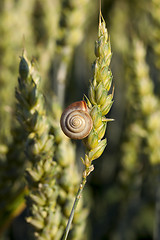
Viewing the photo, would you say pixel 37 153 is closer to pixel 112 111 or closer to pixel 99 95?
pixel 99 95

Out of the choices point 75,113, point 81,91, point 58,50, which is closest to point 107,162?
point 81,91

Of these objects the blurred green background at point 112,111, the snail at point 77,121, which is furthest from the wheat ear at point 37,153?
the blurred green background at point 112,111

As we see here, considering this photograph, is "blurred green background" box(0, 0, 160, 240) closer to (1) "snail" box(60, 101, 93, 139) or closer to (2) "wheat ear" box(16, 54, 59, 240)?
(2) "wheat ear" box(16, 54, 59, 240)

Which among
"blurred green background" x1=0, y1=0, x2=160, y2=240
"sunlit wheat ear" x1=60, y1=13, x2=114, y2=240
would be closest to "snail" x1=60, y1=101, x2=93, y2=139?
"sunlit wheat ear" x1=60, y1=13, x2=114, y2=240

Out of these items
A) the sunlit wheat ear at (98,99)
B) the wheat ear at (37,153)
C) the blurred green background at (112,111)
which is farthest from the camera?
the blurred green background at (112,111)

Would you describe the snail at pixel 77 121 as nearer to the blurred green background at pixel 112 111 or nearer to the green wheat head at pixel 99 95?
the green wheat head at pixel 99 95
